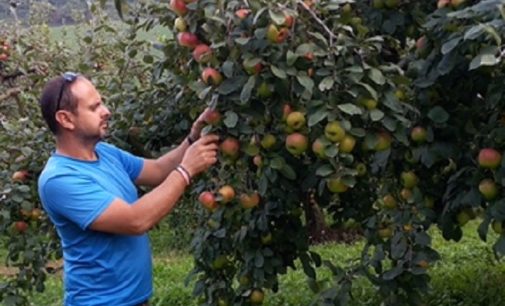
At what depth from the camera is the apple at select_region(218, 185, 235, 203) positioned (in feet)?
7.66

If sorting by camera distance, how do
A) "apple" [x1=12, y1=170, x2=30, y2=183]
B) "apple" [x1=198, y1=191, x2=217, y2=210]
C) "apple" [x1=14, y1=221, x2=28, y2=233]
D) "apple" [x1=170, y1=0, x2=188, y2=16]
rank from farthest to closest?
"apple" [x1=14, y1=221, x2=28, y2=233] < "apple" [x1=12, y1=170, x2=30, y2=183] < "apple" [x1=198, y1=191, x2=217, y2=210] < "apple" [x1=170, y1=0, x2=188, y2=16]

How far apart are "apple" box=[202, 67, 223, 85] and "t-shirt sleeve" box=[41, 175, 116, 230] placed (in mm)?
411

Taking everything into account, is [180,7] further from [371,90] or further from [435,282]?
[435,282]

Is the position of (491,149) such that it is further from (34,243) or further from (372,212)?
(34,243)

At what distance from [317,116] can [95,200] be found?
640mm

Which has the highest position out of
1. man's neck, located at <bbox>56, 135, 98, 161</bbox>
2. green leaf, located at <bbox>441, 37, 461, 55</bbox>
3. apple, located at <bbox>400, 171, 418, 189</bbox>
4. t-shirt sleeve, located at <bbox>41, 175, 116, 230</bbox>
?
green leaf, located at <bbox>441, 37, 461, 55</bbox>

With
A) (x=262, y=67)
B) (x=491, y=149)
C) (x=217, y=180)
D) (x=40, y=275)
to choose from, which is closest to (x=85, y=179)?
(x=217, y=180)

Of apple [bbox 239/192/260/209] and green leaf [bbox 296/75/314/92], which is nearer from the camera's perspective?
→ green leaf [bbox 296/75/314/92]

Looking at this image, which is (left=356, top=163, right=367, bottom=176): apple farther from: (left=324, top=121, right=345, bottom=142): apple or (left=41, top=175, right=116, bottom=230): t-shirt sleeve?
(left=41, top=175, right=116, bottom=230): t-shirt sleeve

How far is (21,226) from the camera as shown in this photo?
127 inches

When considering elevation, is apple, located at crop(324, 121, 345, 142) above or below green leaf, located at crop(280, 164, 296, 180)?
above

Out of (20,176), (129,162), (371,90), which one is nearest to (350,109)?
(371,90)

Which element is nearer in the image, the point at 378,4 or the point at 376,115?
the point at 376,115

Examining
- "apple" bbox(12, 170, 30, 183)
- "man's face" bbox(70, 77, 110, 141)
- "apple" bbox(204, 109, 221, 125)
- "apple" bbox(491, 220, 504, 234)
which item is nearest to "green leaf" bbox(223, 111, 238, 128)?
"apple" bbox(204, 109, 221, 125)
